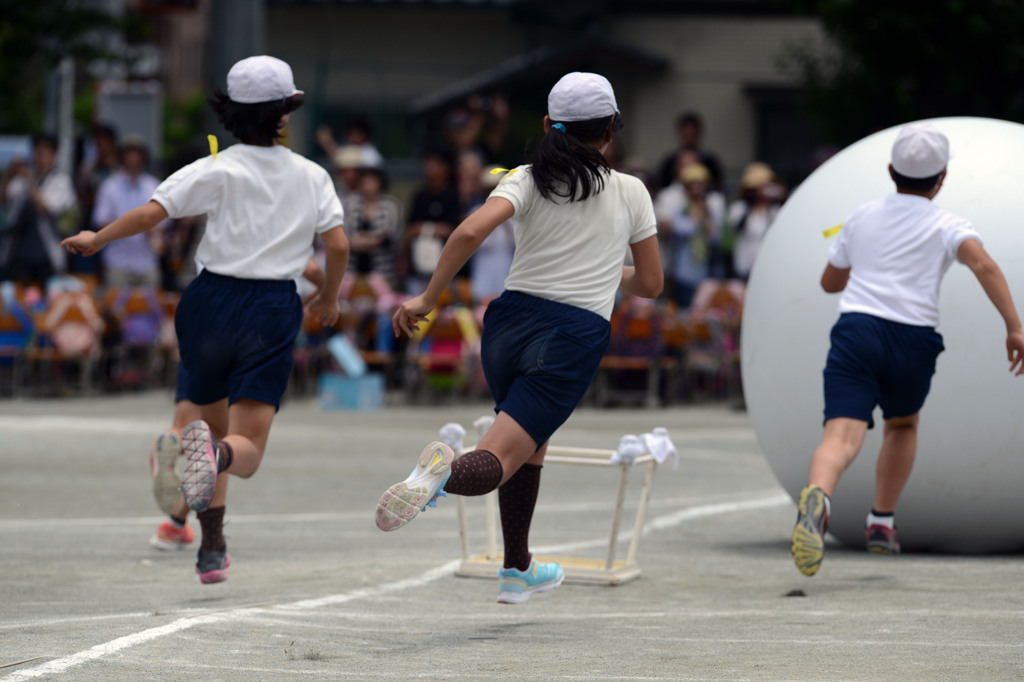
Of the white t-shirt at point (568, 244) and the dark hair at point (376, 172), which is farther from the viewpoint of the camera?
the dark hair at point (376, 172)

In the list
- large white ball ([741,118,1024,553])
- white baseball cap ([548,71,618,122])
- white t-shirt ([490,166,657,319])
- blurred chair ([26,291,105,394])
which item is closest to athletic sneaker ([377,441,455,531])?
white t-shirt ([490,166,657,319])

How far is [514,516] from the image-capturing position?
6551 millimetres

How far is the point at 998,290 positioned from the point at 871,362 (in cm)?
60

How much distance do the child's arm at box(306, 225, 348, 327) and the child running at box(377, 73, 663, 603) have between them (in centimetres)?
104

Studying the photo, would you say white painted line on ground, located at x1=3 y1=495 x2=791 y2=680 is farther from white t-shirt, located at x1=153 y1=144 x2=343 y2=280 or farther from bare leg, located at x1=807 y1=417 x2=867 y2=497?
bare leg, located at x1=807 y1=417 x2=867 y2=497

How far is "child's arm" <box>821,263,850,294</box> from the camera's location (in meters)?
7.55

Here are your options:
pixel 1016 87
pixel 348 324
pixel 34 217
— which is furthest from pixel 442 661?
pixel 1016 87

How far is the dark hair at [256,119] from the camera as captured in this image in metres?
7.07

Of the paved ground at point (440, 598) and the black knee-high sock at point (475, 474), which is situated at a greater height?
the black knee-high sock at point (475, 474)

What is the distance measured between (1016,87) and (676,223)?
17.6ft

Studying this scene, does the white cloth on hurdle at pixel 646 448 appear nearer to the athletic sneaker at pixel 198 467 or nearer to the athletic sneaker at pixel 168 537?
the athletic sneaker at pixel 198 467

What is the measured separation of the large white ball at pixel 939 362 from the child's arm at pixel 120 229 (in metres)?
3.14

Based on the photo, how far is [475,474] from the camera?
5887 mm

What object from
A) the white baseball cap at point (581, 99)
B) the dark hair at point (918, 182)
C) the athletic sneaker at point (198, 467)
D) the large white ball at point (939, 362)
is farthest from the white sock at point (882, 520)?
the athletic sneaker at point (198, 467)
